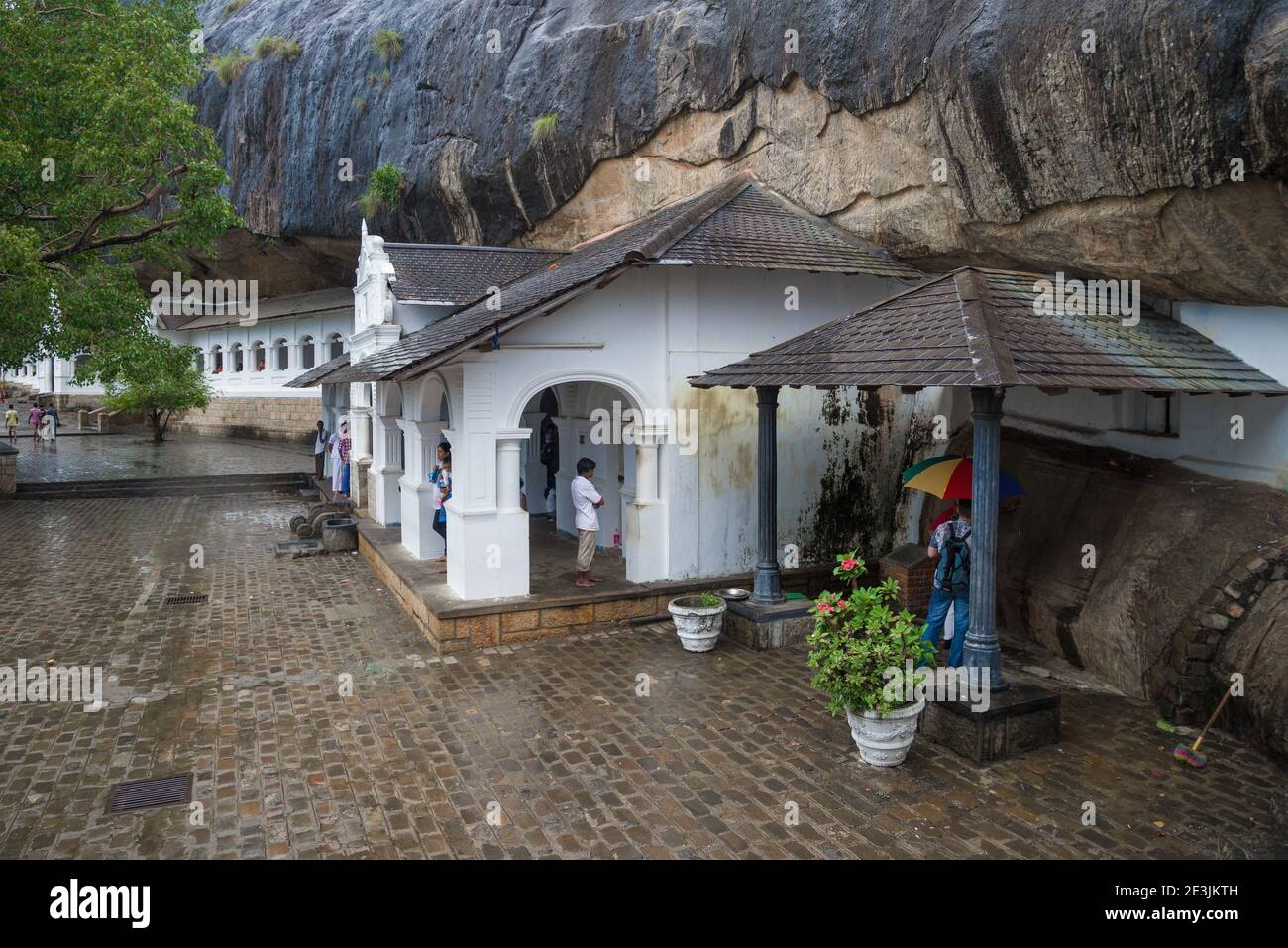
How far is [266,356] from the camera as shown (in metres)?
40.1

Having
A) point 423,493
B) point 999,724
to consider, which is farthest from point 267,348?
point 999,724

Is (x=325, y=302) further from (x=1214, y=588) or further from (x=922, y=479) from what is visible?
(x=1214, y=588)

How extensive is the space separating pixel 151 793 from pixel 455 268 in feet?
39.4

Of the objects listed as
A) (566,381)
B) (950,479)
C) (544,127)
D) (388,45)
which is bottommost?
(950,479)

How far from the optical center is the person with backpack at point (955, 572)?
29.4ft

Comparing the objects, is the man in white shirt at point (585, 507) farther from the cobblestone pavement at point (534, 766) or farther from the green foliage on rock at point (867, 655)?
the green foliage on rock at point (867, 655)

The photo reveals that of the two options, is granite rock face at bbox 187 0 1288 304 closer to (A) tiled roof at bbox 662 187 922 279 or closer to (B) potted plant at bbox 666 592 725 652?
(A) tiled roof at bbox 662 187 922 279

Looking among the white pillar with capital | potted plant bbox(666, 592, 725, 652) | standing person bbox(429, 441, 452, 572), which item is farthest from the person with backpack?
standing person bbox(429, 441, 452, 572)

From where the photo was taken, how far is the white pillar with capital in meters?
11.7

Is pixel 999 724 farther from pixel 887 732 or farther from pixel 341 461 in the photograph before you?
pixel 341 461

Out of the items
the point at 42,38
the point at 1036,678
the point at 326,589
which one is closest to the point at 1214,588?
the point at 1036,678

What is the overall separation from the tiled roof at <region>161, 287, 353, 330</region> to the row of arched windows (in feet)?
3.58

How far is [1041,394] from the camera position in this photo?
1138 centimetres

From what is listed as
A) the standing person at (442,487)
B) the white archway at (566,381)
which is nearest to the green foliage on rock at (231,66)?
the standing person at (442,487)
